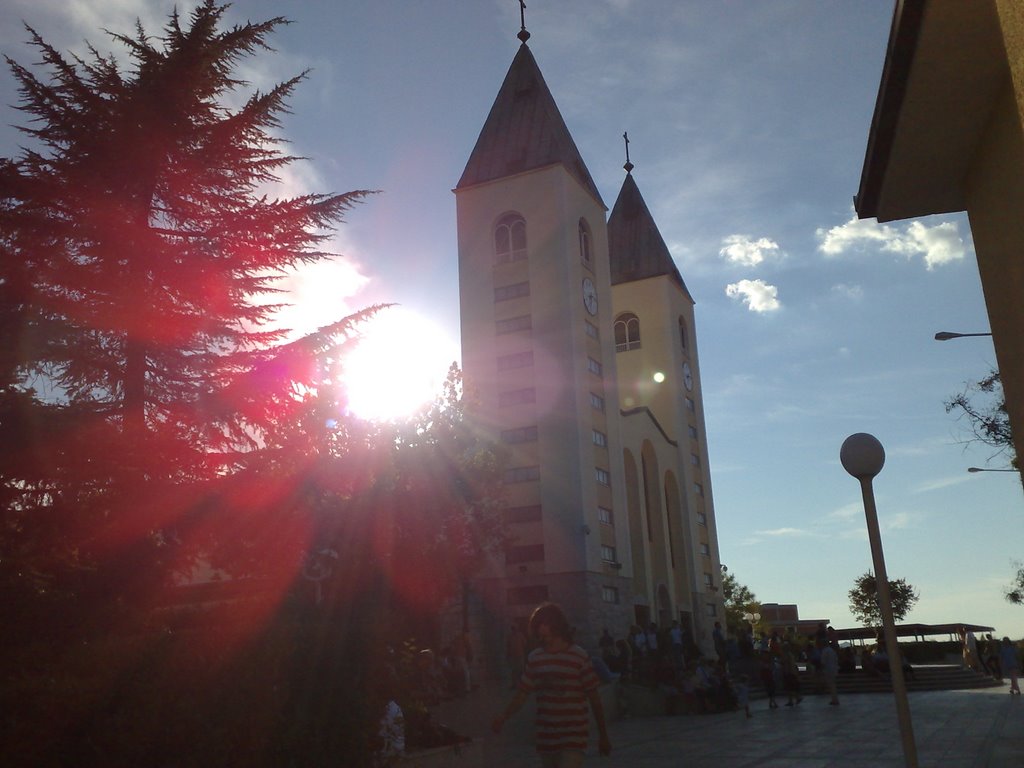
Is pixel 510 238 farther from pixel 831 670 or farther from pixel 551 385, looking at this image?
pixel 831 670

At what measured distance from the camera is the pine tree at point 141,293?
1077 centimetres

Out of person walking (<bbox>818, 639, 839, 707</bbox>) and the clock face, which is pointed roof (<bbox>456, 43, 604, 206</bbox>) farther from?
person walking (<bbox>818, 639, 839, 707</bbox>)

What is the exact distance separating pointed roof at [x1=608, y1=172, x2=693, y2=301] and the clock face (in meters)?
11.0

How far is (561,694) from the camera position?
6.56 m

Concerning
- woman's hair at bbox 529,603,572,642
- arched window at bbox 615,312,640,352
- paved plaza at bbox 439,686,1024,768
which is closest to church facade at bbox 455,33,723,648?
arched window at bbox 615,312,640,352

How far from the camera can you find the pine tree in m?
10.8

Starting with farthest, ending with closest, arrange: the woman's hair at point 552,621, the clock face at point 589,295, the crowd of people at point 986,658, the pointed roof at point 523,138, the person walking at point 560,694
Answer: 1. the pointed roof at point 523,138
2. the clock face at point 589,295
3. the crowd of people at point 986,658
4. the woman's hair at point 552,621
5. the person walking at point 560,694

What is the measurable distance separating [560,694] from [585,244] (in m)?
39.5

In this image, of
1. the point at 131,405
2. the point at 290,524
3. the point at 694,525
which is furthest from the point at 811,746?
the point at 694,525

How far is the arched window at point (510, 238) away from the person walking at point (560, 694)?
1438 inches

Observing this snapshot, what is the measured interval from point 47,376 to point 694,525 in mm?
42924

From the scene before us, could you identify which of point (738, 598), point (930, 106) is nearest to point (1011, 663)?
point (930, 106)

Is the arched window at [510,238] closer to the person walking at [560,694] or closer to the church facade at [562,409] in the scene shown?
the church facade at [562,409]

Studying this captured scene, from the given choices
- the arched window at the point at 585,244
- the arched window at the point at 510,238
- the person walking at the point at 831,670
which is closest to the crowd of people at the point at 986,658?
the person walking at the point at 831,670
